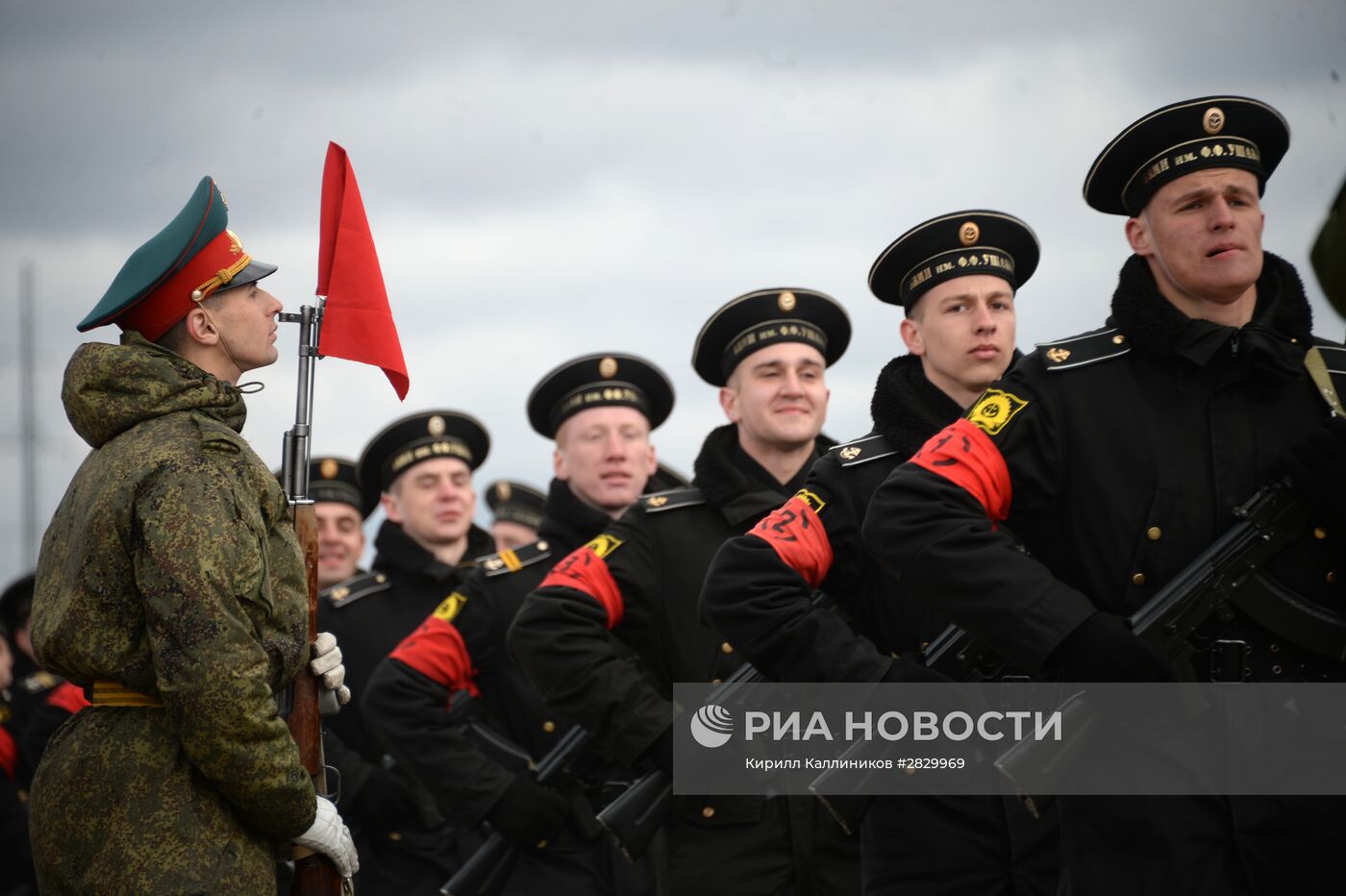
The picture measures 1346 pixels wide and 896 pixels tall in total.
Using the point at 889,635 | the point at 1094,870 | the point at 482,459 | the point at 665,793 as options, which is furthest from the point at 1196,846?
the point at 482,459

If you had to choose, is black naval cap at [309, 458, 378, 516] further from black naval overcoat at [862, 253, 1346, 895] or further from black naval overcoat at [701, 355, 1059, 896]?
black naval overcoat at [862, 253, 1346, 895]

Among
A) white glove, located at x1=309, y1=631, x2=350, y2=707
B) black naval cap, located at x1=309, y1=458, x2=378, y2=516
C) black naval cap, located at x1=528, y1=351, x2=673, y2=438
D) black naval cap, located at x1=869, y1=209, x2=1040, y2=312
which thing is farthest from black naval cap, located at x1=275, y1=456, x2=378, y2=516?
white glove, located at x1=309, y1=631, x2=350, y2=707

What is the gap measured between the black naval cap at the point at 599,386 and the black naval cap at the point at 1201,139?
13.4 ft

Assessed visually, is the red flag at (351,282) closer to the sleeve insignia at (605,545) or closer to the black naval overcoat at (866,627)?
the black naval overcoat at (866,627)

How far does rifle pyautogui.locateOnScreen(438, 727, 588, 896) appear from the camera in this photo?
280 inches

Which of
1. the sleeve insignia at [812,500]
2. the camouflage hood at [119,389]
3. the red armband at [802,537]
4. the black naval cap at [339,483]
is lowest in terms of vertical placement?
the red armband at [802,537]

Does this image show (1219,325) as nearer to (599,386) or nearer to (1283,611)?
(1283,611)

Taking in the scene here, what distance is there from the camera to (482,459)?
10.3 meters

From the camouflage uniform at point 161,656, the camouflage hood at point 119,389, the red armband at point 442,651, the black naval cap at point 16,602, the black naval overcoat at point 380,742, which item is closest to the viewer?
the camouflage uniform at point 161,656

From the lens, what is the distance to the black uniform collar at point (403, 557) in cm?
931

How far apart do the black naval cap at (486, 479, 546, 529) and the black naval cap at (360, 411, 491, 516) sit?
101 inches

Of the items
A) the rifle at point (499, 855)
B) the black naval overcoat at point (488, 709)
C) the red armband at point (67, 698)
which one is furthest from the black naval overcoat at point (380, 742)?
the red armband at point (67, 698)

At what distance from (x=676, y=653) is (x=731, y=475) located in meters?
0.75

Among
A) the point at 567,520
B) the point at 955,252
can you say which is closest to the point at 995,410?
the point at 955,252
